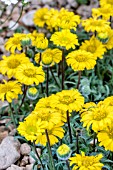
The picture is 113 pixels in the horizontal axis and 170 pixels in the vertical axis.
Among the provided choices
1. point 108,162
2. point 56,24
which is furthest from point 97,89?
point 108,162

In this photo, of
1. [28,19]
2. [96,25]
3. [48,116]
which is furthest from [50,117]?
[28,19]

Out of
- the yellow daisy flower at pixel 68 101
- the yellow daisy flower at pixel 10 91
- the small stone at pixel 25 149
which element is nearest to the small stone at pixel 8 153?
the small stone at pixel 25 149

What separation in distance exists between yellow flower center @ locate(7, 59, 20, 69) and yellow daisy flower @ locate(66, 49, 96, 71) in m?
0.28

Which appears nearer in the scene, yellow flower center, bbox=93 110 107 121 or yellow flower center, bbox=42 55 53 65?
yellow flower center, bbox=93 110 107 121

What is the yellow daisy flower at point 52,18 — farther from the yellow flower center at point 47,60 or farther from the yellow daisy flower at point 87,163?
the yellow daisy flower at point 87,163

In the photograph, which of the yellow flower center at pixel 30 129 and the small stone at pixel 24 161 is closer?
the yellow flower center at pixel 30 129

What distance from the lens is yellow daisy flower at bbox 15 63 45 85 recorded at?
7.93ft

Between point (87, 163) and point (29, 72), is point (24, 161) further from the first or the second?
point (87, 163)

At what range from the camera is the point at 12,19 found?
3.67 m

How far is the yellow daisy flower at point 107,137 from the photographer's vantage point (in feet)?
6.90

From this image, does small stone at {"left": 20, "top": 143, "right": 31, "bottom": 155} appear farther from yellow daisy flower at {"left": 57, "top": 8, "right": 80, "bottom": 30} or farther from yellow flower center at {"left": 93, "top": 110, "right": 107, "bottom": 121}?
yellow daisy flower at {"left": 57, "top": 8, "right": 80, "bottom": 30}

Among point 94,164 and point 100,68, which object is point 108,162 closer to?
point 94,164

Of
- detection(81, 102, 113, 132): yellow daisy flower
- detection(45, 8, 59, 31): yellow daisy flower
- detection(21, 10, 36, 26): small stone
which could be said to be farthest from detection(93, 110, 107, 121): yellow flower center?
detection(21, 10, 36, 26): small stone

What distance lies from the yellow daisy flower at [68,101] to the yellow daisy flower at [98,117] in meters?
0.06
